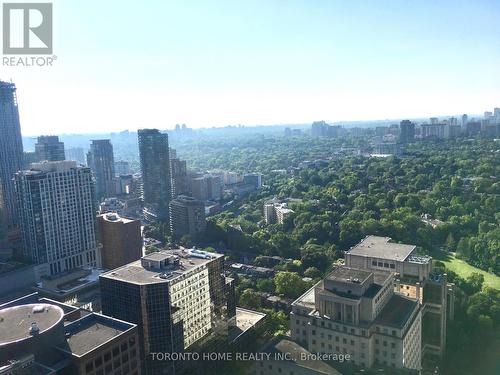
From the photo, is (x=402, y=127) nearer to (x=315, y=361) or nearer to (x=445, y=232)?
(x=445, y=232)

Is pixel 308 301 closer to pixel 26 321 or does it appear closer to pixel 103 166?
pixel 26 321

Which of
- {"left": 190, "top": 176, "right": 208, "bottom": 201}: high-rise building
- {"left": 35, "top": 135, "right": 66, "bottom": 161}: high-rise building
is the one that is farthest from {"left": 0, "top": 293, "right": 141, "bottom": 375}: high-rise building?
{"left": 35, "top": 135, "right": 66, "bottom": 161}: high-rise building

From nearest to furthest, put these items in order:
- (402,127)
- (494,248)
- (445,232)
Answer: (494,248)
(445,232)
(402,127)

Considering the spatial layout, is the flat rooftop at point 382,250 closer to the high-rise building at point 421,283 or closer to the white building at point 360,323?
the high-rise building at point 421,283

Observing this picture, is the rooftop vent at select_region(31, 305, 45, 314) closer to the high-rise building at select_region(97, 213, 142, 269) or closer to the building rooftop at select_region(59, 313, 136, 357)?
the building rooftop at select_region(59, 313, 136, 357)

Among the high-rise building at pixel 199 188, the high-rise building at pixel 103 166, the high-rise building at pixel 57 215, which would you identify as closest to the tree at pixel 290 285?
the high-rise building at pixel 57 215

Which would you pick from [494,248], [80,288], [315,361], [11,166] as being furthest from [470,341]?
[11,166]
